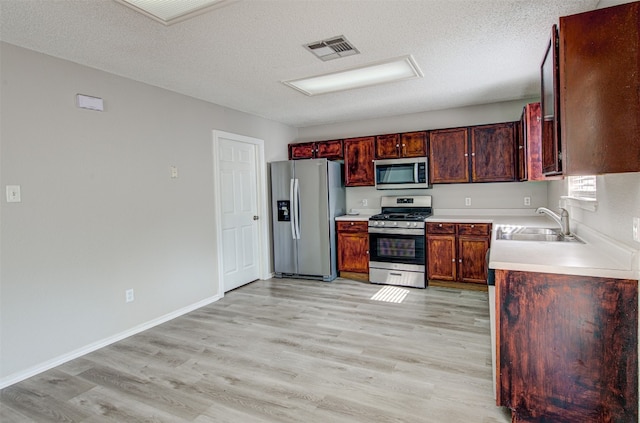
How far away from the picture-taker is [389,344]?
2846 millimetres

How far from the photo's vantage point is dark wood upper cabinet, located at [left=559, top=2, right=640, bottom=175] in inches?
55.5

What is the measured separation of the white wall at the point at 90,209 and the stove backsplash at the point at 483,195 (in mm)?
2888

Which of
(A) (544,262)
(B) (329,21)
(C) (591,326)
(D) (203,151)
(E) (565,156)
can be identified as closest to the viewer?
(E) (565,156)

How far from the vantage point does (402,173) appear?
485 cm

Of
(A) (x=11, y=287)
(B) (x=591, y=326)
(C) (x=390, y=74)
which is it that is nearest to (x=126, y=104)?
(A) (x=11, y=287)

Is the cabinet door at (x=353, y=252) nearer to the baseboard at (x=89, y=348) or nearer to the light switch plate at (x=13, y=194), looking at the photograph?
the baseboard at (x=89, y=348)

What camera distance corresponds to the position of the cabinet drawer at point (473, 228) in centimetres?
414

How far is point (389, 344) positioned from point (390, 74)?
2555 mm

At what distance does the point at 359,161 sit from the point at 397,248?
143cm

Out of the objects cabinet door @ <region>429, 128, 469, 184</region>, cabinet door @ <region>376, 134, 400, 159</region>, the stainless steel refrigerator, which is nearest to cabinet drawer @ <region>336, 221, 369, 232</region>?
the stainless steel refrigerator

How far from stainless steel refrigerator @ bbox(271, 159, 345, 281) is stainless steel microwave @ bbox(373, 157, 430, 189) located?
669mm

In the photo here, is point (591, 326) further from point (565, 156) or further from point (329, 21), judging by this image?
point (329, 21)

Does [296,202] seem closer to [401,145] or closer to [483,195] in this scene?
[401,145]

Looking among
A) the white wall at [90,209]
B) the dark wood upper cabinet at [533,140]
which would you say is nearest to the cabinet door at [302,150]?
the white wall at [90,209]
